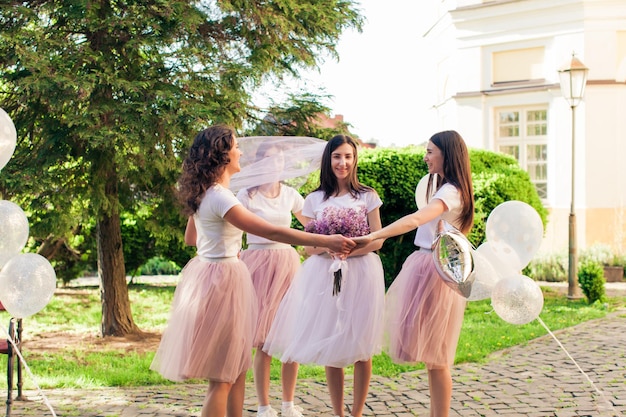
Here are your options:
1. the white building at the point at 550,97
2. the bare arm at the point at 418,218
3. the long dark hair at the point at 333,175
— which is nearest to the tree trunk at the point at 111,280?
the long dark hair at the point at 333,175

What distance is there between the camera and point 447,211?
14.0ft

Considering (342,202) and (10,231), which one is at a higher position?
(342,202)

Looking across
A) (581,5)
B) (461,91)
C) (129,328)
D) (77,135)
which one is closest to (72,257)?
(129,328)

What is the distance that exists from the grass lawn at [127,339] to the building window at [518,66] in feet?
20.3

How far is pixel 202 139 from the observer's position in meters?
3.90

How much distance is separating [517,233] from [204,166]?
2.06m

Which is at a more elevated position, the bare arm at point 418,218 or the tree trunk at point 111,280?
the bare arm at point 418,218

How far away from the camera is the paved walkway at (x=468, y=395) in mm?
5133

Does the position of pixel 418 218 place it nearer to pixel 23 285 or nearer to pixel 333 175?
pixel 333 175

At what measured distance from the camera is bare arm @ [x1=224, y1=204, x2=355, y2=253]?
3.75 m

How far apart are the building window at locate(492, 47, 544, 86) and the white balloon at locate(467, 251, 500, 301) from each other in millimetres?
12642

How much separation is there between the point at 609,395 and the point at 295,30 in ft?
16.3

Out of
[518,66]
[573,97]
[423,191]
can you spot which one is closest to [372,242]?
[423,191]

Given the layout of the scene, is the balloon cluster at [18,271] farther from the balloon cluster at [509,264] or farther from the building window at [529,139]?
the building window at [529,139]
